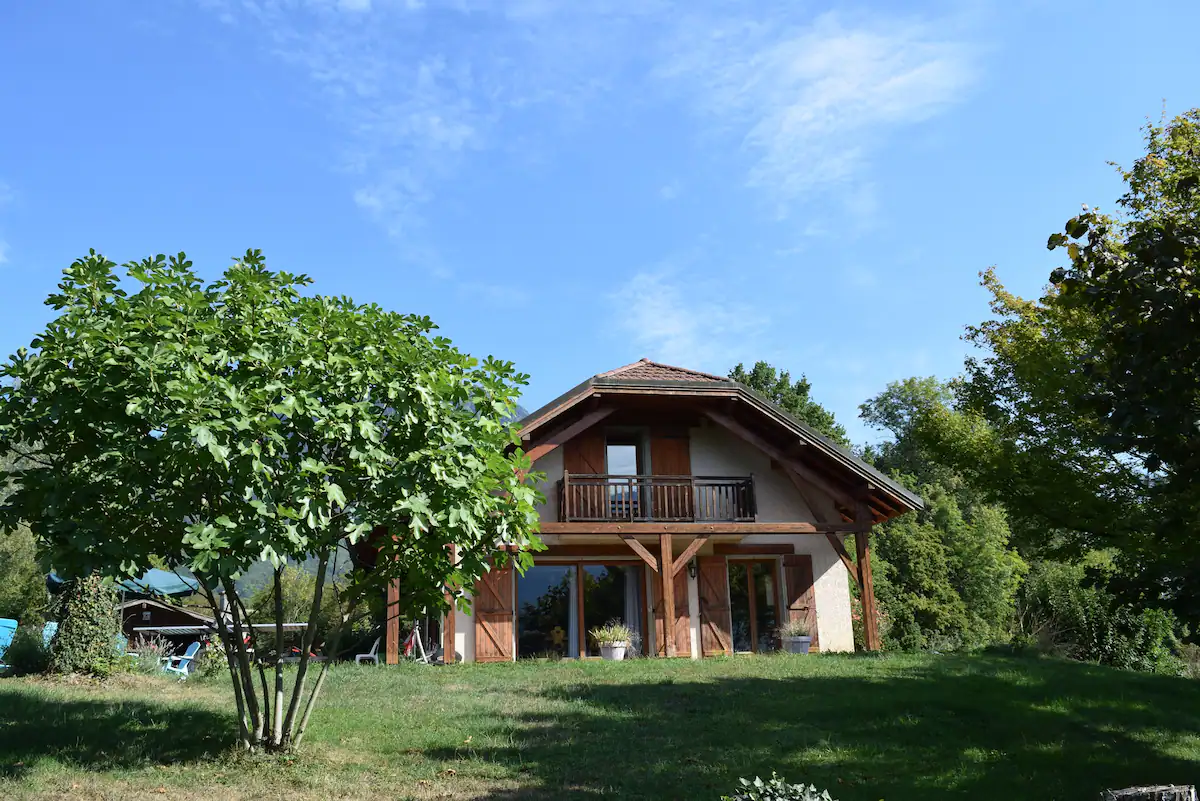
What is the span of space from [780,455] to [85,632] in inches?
508

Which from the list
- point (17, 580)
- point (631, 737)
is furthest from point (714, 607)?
point (17, 580)

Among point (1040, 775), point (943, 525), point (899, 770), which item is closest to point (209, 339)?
point (899, 770)

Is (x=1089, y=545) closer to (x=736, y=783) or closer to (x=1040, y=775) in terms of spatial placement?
(x=1040, y=775)

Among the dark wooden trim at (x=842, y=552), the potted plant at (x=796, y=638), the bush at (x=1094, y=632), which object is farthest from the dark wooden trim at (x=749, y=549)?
the bush at (x=1094, y=632)

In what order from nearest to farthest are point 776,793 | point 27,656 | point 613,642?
point 776,793, point 27,656, point 613,642

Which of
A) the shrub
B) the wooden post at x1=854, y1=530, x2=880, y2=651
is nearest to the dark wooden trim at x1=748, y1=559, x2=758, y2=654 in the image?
the wooden post at x1=854, y1=530, x2=880, y2=651

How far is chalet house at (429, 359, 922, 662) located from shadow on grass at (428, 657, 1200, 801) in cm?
605

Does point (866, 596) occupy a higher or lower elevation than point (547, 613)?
higher

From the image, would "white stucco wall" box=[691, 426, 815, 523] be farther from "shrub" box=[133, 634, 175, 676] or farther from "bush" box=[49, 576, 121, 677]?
"bush" box=[49, 576, 121, 677]

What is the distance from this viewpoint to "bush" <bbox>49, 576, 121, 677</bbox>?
39.8ft

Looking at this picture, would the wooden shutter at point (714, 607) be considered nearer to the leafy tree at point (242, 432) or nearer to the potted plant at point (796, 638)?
the potted plant at point (796, 638)

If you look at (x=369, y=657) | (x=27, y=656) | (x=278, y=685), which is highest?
(x=27, y=656)

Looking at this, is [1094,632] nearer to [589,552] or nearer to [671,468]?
[671,468]

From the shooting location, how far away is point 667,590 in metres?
17.4
